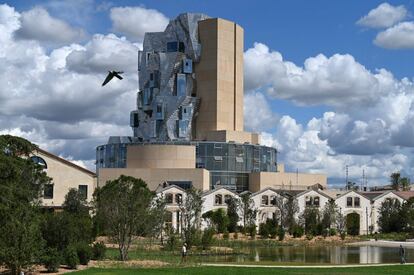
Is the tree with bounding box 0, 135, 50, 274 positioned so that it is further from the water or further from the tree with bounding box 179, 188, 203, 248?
the tree with bounding box 179, 188, 203, 248

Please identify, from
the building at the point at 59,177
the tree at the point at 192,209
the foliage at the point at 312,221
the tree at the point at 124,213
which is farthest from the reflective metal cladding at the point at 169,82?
the tree at the point at 124,213

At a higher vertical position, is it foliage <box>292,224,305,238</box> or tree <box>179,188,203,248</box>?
tree <box>179,188,203,248</box>

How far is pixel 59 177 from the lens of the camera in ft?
304

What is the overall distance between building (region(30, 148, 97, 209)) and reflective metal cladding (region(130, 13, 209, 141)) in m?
34.0

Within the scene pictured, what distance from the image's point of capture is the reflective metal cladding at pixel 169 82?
415 ft

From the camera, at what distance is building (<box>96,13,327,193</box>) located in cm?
11625

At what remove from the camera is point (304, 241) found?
A: 263 feet

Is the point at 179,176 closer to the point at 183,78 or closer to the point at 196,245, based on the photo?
the point at 183,78

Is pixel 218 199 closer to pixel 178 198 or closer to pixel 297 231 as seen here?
pixel 178 198

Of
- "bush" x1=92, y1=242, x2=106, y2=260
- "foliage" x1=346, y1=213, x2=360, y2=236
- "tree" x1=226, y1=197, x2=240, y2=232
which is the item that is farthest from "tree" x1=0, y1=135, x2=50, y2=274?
"foliage" x1=346, y1=213, x2=360, y2=236

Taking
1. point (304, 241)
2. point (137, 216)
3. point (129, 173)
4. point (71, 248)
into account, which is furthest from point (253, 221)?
point (71, 248)

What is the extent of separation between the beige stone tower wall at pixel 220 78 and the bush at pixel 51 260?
83.0 m

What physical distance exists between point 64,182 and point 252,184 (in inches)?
1409

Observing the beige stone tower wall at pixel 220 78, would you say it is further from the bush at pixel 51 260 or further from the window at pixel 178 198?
the bush at pixel 51 260
